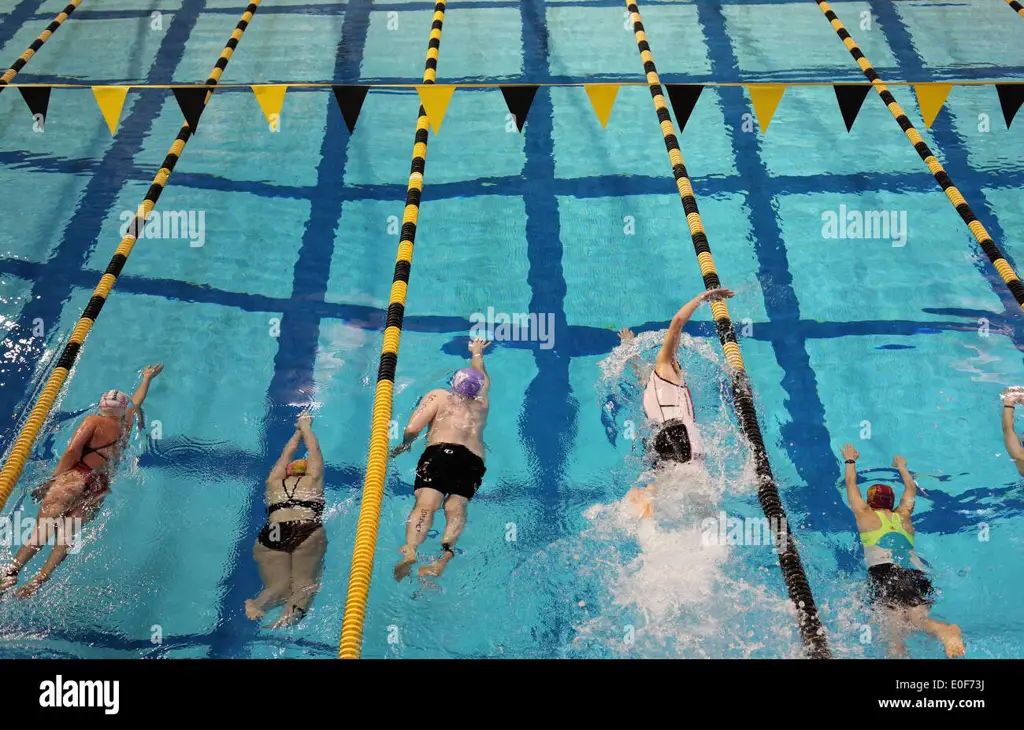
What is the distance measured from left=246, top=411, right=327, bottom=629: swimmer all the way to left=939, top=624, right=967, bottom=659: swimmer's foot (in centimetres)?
261

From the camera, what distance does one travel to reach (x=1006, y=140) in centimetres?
613

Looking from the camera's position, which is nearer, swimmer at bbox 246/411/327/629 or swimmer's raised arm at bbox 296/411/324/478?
swimmer at bbox 246/411/327/629

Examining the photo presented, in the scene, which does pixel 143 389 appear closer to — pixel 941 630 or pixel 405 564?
pixel 405 564

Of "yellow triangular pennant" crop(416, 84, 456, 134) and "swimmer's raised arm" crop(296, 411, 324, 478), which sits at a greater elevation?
"yellow triangular pennant" crop(416, 84, 456, 134)

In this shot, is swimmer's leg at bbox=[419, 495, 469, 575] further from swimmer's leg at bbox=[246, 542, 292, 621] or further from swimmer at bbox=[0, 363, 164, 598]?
swimmer at bbox=[0, 363, 164, 598]

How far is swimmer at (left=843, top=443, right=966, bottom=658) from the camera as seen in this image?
3.41 m

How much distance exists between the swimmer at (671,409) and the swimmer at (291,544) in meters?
1.46

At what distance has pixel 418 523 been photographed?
3750 millimetres

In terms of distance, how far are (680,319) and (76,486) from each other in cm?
299

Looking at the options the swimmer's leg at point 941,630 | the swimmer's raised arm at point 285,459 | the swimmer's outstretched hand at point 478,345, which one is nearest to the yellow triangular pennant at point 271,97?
the swimmer's outstretched hand at point 478,345

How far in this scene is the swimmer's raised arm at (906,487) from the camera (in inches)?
155

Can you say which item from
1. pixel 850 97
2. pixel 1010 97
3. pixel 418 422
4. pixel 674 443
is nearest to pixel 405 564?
pixel 418 422

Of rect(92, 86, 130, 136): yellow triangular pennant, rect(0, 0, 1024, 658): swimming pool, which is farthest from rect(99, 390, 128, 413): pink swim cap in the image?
rect(92, 86, 130, 136): yellow triangular pennant

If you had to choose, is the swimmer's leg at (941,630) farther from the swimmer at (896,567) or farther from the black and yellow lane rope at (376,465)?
the black and yellow lane rope at (376,465)
